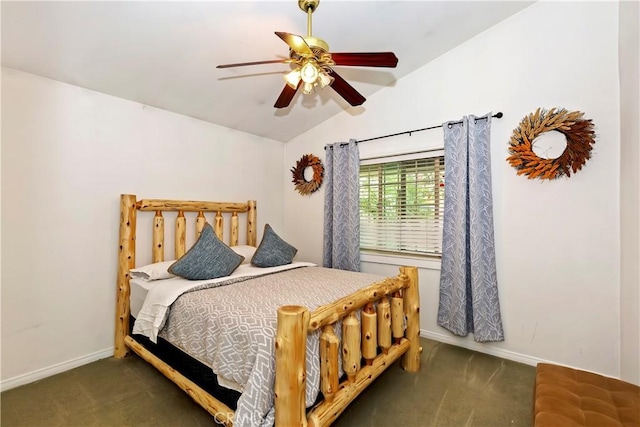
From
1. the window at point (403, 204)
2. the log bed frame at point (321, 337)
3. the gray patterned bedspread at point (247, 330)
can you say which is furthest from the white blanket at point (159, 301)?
the window at point (403, 204)

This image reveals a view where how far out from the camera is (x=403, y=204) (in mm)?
3096

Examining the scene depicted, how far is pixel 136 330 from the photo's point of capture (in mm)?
2078

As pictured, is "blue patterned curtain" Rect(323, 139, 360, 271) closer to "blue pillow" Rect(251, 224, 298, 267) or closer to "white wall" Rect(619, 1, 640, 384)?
"blue pillow" Rect(251, 224, 298, 267)

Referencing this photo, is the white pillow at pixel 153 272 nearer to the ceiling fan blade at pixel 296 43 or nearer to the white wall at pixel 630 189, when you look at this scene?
the ceiling fan blade at pixel 296 43

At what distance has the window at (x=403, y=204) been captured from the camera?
A: 288cm

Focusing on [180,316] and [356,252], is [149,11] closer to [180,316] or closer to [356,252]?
[180,316]

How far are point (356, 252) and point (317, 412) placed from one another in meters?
1.93

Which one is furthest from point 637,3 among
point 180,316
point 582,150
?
point 180,316

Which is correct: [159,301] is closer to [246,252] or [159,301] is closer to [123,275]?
[123,275]

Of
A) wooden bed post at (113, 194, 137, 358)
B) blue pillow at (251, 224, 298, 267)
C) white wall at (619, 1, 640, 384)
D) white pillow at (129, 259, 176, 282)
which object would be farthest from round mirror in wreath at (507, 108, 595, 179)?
wooden bed post at (113, 194, 137, 358)

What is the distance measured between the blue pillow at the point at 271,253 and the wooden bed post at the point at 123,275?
1.07 metres

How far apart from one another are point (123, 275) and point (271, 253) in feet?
4.16

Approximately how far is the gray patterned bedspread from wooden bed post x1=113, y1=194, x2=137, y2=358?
78 centimetres

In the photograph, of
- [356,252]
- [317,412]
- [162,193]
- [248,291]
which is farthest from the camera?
[356,252]
